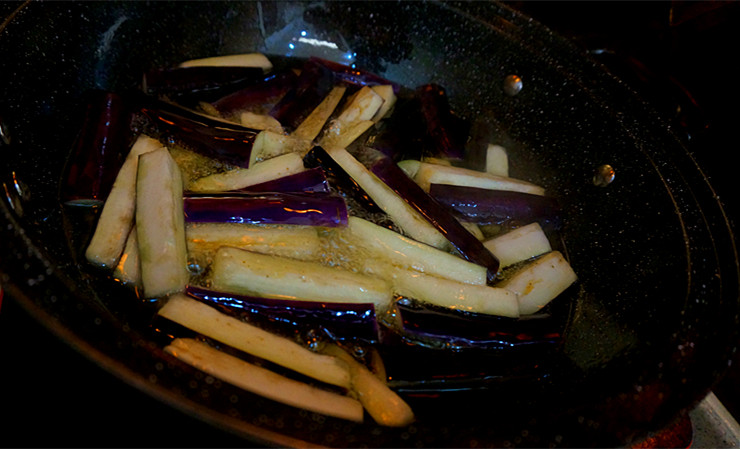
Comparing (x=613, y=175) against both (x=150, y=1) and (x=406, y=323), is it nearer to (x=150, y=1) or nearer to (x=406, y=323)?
(x=406, y=323)

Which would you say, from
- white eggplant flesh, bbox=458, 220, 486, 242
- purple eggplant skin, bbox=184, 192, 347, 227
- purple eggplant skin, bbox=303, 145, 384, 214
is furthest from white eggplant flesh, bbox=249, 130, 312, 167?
white eggplant flesh, bbox=458, 220, 486, 242

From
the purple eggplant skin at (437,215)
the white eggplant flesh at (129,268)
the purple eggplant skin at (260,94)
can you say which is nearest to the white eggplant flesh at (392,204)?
the purple eggplant skin at (437,215)

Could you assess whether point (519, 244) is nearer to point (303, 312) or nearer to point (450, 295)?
point (450, 295)

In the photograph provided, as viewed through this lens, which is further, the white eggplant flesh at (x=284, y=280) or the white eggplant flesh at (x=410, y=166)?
the white eggplant flesh at (x=410, y=166)

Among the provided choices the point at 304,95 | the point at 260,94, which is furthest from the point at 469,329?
the point at 260,94

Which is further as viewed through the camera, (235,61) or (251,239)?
(235,61)

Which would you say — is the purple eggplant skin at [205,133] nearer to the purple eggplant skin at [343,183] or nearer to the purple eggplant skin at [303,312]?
the purple eggplant skin at [343,183]

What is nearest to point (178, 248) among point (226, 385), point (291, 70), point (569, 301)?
point (226, 385)
